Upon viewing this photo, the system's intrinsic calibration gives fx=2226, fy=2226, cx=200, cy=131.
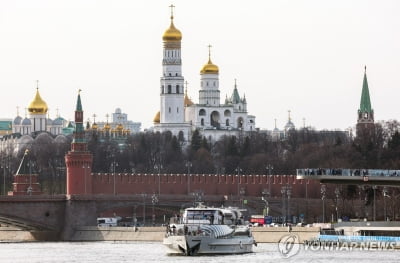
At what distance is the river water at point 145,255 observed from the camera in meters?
96.1

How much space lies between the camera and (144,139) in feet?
645

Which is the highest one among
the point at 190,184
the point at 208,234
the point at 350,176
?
the point at 190,184

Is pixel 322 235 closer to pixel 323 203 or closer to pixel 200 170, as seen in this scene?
pixel 323 203

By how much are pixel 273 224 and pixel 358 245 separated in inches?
924

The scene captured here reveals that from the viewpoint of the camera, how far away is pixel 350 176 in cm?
10644

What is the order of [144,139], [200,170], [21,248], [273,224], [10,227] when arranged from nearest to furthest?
[21,248] → [273,224] → [10,227] → [200,170] → [144,139]

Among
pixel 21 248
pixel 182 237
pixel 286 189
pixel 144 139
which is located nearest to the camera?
pixel 182 237

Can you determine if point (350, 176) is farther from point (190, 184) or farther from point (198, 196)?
point (190, 184)

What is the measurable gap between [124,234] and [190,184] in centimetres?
3091

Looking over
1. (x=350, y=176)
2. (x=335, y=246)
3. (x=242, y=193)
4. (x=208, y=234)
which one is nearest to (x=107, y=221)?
(x=242, y=193)

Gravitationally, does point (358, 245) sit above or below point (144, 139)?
below

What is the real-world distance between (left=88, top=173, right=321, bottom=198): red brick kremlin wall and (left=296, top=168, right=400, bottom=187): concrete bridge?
4609cm

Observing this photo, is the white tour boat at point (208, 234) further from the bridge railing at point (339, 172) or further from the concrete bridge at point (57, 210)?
the concrete bridge at point (57, 210)

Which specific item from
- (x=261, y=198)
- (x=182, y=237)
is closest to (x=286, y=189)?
(x=261, y=198)
